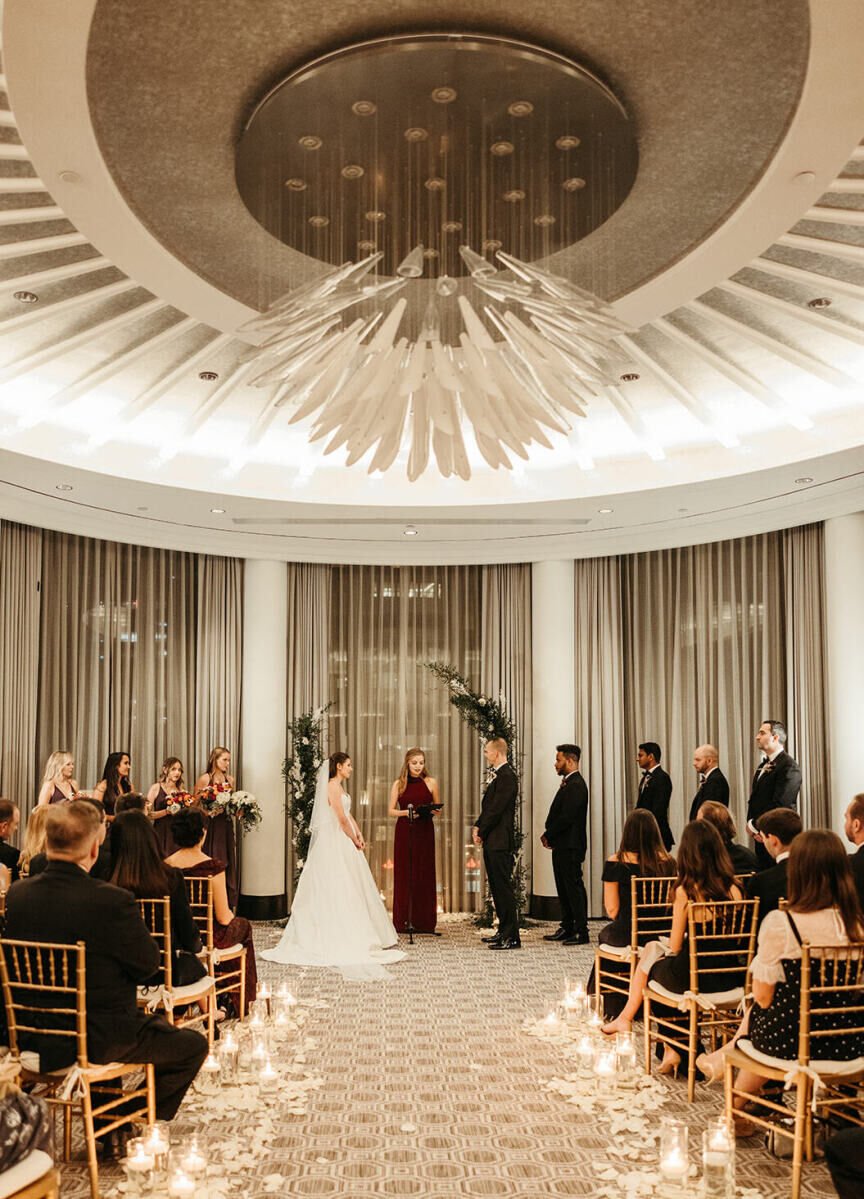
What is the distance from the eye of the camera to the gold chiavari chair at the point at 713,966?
551 cm

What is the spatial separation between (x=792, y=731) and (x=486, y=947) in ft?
11.9

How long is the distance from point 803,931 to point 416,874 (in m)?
6.60

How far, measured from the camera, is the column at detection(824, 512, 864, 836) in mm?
9445

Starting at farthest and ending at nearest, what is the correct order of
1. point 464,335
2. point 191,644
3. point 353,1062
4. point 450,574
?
point 450,574 < point 191,644 < point 353,1062 < point 464,335

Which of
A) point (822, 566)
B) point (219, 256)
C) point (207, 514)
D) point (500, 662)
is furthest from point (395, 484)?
point (219, 256)

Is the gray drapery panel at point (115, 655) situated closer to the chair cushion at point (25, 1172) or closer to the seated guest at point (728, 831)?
the seated guest at point (728, 831)

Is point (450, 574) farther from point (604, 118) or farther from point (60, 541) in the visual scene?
point (604, 118)

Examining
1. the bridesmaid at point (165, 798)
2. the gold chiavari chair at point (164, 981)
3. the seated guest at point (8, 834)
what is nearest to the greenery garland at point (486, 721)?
the bridesmaid at point (165, 798)

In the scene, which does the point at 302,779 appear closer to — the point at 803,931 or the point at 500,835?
the point at 500,835

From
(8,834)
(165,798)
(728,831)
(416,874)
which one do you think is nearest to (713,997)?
(728,831)

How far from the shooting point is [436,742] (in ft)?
40.6

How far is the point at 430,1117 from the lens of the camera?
5398mm

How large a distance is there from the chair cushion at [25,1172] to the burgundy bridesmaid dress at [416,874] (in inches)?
280

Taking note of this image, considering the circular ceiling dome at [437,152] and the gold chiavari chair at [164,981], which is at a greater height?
the circular ceiling dome at [437,152]
